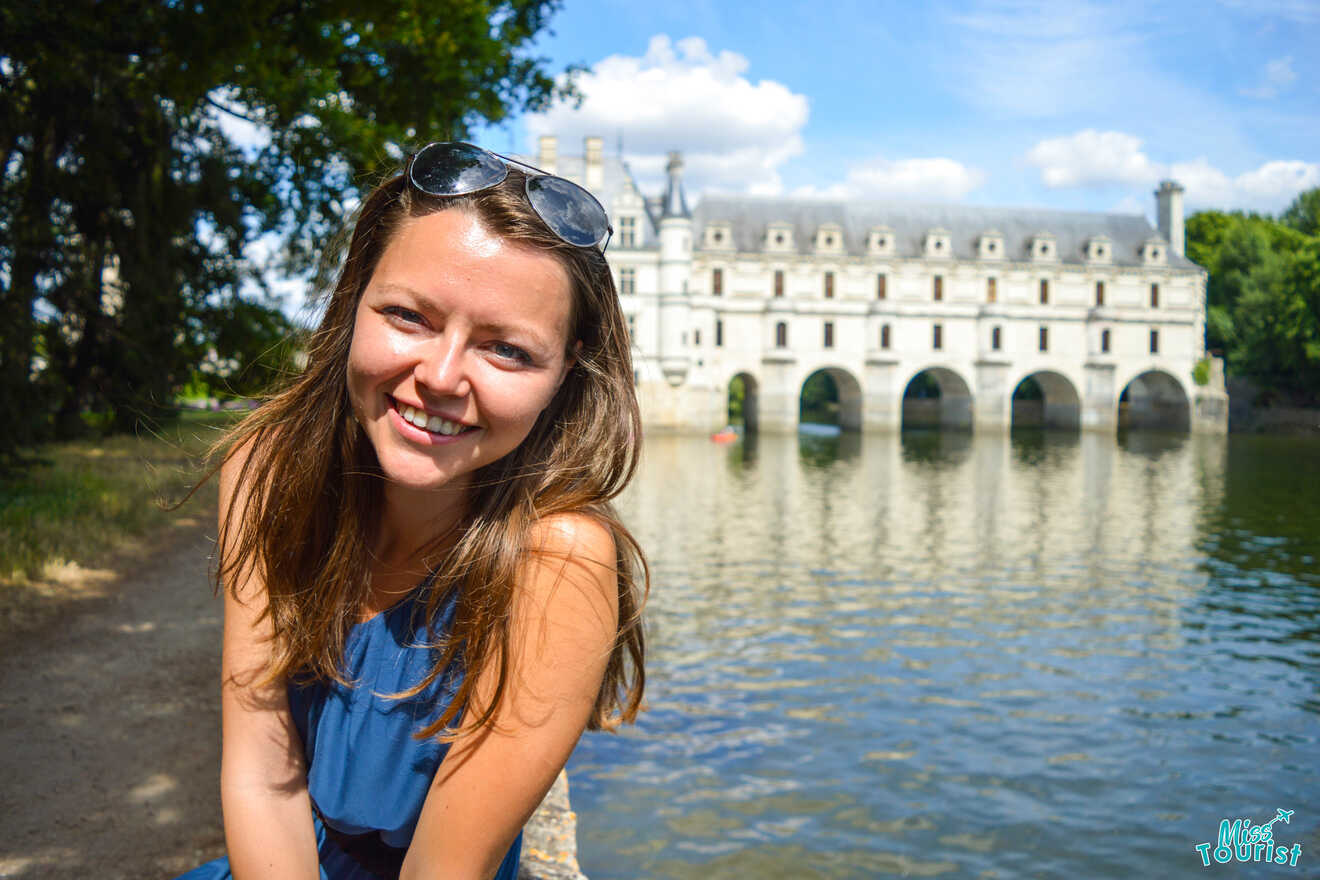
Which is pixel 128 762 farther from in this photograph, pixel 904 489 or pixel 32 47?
pixel 904 489

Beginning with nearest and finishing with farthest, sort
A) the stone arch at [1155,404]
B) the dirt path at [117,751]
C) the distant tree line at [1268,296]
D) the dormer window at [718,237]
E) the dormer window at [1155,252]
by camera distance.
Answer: the dirt path at [117,751] → the distant tree line at [1268,296] → the dormer window at [718,237] → the stone arch at [1155,404] → the dormer window at [1155,252]

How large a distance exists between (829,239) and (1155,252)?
15792 mm

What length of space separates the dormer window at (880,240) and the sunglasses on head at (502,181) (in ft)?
161

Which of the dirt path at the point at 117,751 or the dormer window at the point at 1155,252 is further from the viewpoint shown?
the dormer window at the point at 1155,252

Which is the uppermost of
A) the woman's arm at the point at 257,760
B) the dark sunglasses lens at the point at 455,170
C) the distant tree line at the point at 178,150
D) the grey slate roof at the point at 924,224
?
the grey slate roof at the point at 924,224

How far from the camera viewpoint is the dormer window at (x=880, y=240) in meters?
49.3

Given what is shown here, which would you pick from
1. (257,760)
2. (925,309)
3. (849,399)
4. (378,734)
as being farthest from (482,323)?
(849,399)

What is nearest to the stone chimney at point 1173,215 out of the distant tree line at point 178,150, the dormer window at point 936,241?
the dormer window at point 936,241

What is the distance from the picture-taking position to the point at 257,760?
1.93 meters

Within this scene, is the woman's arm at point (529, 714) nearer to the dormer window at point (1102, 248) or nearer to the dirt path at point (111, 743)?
the dirt path at point (111, 743)

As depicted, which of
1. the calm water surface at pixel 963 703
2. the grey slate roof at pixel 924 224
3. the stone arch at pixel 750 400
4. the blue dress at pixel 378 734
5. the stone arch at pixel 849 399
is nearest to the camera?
the blue dress at pixel 378 734

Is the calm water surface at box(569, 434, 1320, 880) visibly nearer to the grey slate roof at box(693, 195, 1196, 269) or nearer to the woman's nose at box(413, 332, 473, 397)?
the woman's nose at box(413, 332, 473, 397)

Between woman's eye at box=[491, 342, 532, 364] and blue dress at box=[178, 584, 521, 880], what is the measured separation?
0.45 meters

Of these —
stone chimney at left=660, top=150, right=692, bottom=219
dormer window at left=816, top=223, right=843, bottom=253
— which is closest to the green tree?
dormer window at left=816, top=223, right=843, bottom=253
